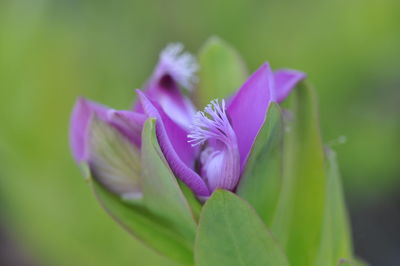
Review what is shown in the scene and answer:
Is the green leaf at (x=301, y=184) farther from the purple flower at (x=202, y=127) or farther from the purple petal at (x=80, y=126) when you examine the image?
the purple petal at (x=80, y=126)

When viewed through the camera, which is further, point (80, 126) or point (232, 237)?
point (80, 126)

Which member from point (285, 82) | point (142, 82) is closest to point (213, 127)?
point (285, 82)

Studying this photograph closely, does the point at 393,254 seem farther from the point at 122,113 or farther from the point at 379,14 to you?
the point at 122,113

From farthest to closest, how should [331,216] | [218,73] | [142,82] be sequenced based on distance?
1. [142,82]
2. [218,73]
3. [331,216]

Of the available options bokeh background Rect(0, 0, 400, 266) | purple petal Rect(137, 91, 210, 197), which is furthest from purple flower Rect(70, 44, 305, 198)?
bokeh background Rect(0, 0, 400, 266)

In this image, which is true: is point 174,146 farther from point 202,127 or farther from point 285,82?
point 285,82

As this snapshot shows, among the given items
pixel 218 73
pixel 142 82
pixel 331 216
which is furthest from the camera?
pixel 142 82

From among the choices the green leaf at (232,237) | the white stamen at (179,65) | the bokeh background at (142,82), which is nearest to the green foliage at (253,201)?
the green leaf at (232,237)
